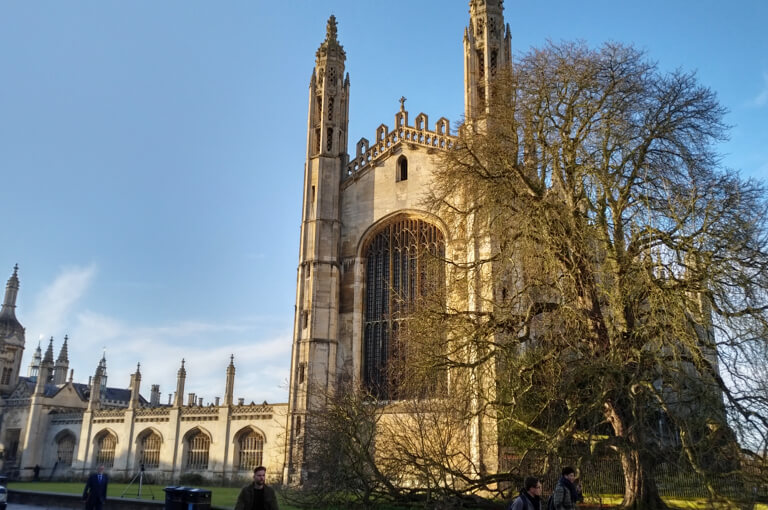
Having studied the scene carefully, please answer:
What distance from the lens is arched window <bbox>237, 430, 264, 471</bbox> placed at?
29.5 metres

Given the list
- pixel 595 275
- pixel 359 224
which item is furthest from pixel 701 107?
pixel 359 224

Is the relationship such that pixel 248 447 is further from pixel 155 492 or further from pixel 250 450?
pixel 155 492

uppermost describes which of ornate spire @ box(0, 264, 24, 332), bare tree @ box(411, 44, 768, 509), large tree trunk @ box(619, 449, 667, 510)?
ornate spire @ box(0, 264, 24, 332)

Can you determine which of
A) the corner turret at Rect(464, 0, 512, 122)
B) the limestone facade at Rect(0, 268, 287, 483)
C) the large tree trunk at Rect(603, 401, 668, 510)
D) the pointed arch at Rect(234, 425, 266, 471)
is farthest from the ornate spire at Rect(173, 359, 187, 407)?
the large tree trunk at Rect(603, 401, 668, 510)

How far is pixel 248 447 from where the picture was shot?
98.1 ft

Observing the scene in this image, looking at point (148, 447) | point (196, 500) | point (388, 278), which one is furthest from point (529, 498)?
point (148, 447)

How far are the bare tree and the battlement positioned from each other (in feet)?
35.4

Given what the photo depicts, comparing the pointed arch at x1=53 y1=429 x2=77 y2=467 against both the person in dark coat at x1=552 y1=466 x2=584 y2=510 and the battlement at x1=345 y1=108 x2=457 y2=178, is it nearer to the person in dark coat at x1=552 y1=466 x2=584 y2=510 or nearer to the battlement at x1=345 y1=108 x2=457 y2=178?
the battlement at x1=345 y1=108 x2=457 y2=178

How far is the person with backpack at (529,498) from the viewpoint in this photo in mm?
6352

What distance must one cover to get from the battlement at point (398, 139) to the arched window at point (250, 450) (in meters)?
12.9

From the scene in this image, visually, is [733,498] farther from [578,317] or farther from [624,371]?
[578,317]

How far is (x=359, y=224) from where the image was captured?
26.0 meters

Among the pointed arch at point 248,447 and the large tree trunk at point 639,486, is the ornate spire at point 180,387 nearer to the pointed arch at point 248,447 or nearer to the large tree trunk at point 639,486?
the pointed arch at point 248,447

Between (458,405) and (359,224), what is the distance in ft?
46.1
